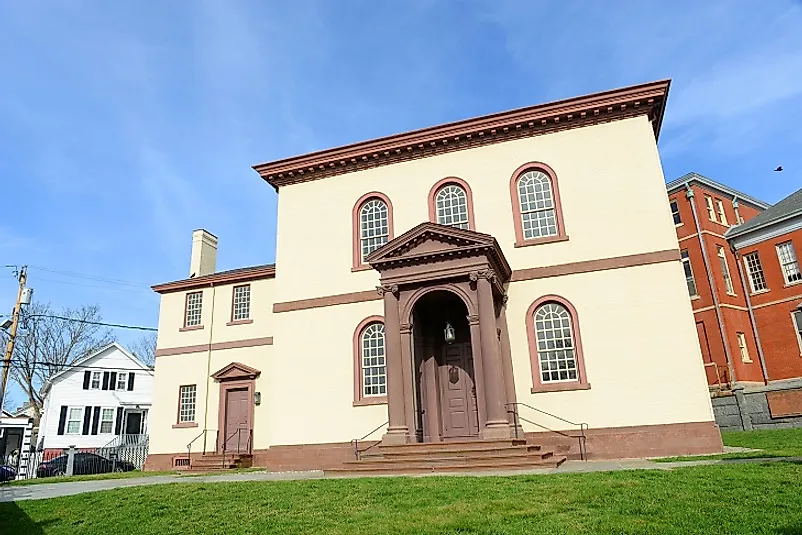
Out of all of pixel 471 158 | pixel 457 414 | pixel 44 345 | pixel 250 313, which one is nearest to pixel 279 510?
pixel 457 414

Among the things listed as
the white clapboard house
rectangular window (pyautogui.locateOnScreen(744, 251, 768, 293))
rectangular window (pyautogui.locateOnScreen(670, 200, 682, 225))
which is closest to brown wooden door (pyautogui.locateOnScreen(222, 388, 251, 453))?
the white clapboard house

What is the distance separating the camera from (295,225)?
19.1 metres

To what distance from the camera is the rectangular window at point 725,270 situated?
31.3 meters

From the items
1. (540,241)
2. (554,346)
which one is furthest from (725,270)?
(554,346)

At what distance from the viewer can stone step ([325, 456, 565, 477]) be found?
1168 cm

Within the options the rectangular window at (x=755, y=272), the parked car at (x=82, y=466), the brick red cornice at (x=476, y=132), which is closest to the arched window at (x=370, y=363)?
the brick red cornice at (x=476, y=132)

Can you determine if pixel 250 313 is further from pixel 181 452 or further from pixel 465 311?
pixel 465 311

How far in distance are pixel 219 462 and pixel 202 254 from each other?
382 inches

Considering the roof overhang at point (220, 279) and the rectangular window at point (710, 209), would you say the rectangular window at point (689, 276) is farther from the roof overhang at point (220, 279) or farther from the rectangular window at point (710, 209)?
the roof overhang at point (220, 279)

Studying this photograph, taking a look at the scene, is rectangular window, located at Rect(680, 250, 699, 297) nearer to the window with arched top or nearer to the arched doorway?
the window with arched top

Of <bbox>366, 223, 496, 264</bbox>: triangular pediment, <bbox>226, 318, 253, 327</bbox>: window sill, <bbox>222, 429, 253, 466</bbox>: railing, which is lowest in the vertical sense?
<bbox>222, 429, 253, 466</bbox>: railing

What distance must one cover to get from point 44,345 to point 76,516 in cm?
3933

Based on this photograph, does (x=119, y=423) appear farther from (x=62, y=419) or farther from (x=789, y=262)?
(x=789, y=262)

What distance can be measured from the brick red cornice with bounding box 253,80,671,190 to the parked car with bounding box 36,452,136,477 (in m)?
15.6
